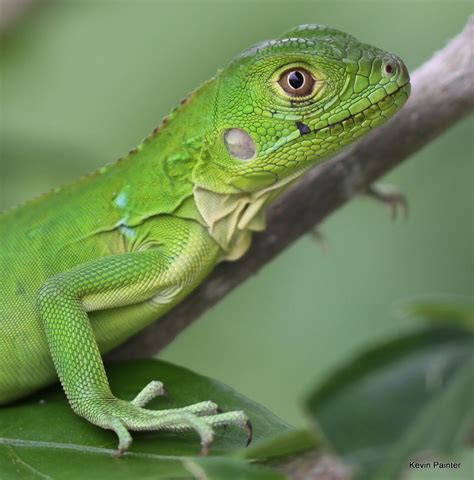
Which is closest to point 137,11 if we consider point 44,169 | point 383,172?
point 44,169

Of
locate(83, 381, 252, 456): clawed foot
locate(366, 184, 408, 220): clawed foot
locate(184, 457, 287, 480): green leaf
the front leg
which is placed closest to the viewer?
locate(184, 457, 287, 480): green leaf

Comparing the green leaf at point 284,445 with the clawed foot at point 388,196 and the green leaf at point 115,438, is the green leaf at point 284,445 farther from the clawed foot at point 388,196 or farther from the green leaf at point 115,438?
the clawed foot at point 388,196

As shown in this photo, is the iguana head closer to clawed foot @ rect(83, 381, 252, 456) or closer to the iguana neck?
the iguana neck

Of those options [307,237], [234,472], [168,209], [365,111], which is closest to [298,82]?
[365,111]

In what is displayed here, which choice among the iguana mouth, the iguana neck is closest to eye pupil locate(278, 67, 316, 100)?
the iguana mouth

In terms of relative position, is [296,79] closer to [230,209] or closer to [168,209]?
[230,209]

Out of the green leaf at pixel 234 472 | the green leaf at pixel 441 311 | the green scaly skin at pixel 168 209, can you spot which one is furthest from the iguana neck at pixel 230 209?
the green leaf at pixel 441 311

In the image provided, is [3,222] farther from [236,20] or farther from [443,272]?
[236,20]
